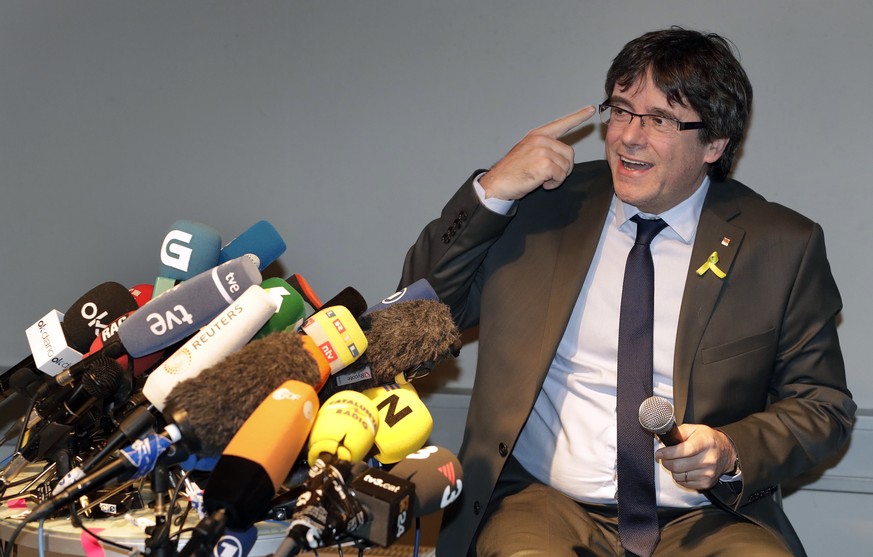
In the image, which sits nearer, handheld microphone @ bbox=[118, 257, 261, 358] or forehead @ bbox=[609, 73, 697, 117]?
handheld microphone @ bbox=[118, 257, 261, 358]

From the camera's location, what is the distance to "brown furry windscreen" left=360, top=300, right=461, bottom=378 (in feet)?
6.31

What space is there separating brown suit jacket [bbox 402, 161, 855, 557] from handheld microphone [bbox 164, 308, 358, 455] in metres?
0.76

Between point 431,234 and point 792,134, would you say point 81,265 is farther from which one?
point 792,134

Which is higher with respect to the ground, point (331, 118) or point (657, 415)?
point (331, 118)

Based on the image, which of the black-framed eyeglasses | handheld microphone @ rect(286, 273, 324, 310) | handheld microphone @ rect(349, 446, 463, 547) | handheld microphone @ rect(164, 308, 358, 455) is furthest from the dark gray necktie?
handheld microphone @ rect(164, 308, 358, 455)

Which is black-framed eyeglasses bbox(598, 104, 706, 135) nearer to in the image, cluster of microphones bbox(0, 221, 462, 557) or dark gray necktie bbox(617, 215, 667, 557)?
dark gray necktie bbox(617, 215, 667, 557)

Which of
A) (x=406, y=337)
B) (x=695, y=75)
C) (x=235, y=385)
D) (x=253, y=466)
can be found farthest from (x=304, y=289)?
(x=695, y=75)

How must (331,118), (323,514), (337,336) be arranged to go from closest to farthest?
(323,514) < (337,336) < (331,118)

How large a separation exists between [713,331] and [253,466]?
1318 millimetres

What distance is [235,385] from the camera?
1608 millimetres

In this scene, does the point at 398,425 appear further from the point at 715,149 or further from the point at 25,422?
the point at 715,149

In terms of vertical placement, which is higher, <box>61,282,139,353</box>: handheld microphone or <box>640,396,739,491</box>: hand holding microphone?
<box>61,282,139,353</box>: handheld microphone

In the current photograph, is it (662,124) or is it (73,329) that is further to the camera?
(662,124)

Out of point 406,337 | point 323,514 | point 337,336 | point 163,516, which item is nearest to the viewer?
point 323,514
